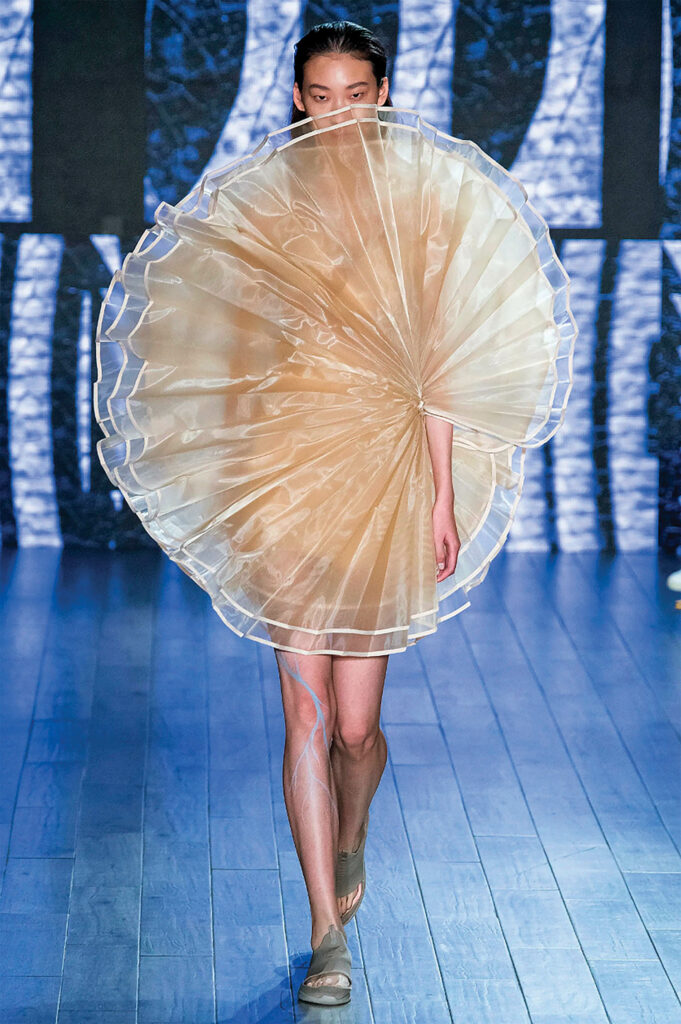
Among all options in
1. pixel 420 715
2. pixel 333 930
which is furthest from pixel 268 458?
pixel 420 715

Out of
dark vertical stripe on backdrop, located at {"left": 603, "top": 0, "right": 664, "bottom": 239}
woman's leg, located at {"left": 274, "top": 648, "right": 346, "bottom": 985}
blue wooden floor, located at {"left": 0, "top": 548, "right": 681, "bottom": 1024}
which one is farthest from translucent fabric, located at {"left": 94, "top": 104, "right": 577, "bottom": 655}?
dark vertical stripe on backdrop, located at {"left": 603, "top": 0, "right": 664, "bottom": 239}

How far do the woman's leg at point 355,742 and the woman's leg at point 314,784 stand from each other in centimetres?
4

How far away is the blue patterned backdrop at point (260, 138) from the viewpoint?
5574mm

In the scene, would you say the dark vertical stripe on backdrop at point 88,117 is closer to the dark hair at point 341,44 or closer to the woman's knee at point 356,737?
the dark hair at point 341,44

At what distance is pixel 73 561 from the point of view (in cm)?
559

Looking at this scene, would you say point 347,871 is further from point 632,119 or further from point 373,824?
point 632,119

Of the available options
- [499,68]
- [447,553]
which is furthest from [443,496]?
[499,68]

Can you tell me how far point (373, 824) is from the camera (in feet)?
10.8

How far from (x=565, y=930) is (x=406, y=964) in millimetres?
318

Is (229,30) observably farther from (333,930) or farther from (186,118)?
(333,930)

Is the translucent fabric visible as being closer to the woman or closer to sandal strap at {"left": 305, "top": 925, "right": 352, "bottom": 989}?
the woman

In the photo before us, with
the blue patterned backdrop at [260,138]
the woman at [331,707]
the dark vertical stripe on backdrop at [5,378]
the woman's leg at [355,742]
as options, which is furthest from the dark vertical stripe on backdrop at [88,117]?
the woman's leg at [355,742]

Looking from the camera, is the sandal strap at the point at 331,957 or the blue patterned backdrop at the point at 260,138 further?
the blue patterned backdrop at the point at 260,138

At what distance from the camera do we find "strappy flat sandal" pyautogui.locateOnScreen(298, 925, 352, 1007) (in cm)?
254
